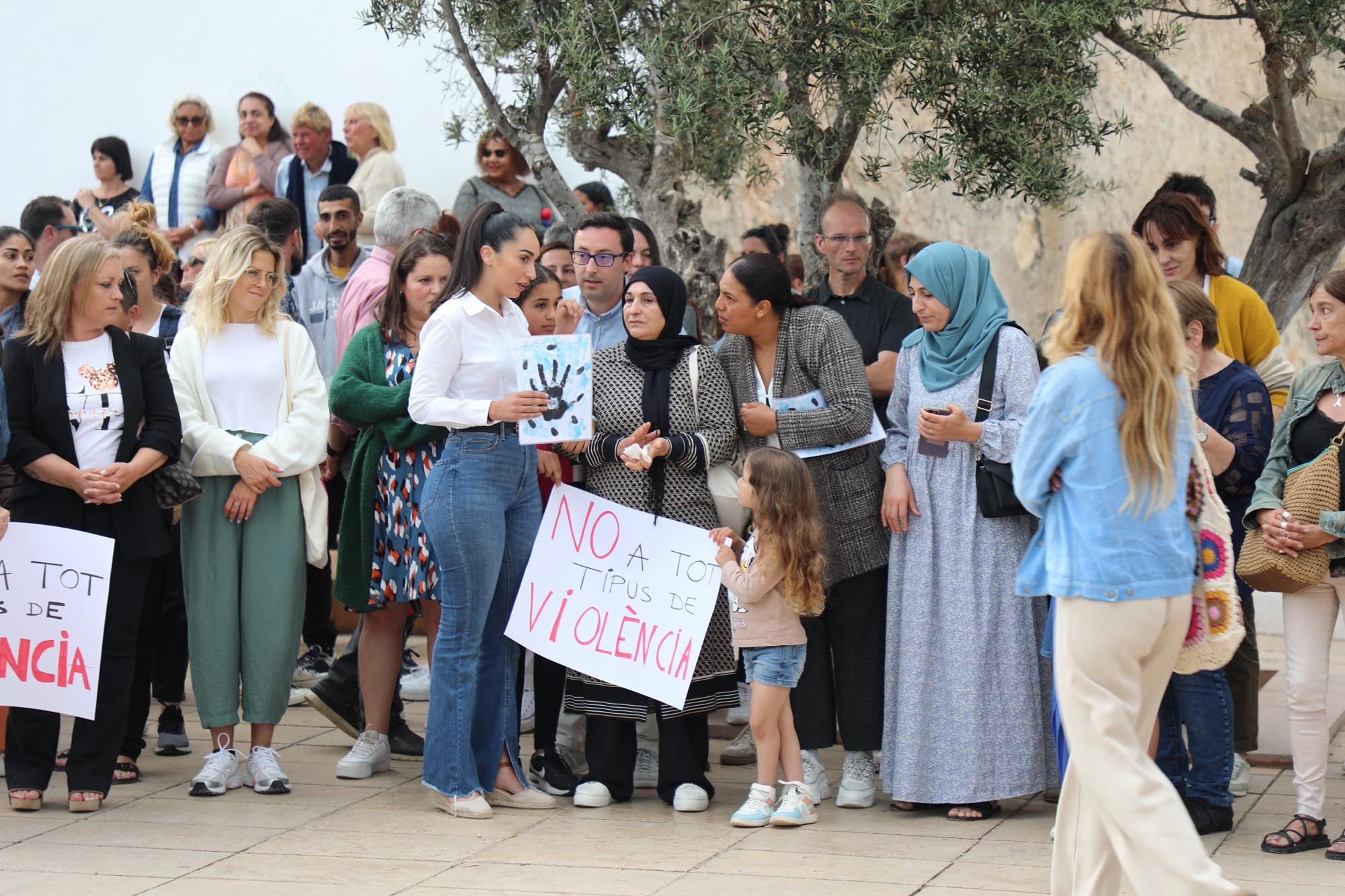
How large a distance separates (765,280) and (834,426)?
617mm

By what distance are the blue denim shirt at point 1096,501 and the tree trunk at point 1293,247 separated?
3.82 m

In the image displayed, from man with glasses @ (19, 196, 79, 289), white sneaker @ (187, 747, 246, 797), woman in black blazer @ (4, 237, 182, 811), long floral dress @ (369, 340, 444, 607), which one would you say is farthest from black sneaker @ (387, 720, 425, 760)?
man with glasses @ (19, 196, 79, 289)

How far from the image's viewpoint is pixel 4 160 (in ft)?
39.5

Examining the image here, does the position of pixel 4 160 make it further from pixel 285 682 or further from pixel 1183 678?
pixel 1183 678

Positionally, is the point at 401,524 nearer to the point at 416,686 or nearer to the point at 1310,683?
the point at 416,686

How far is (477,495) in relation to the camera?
545cm

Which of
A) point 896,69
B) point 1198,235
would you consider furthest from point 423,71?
point 1198,235

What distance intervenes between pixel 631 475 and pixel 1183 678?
82.7 inches

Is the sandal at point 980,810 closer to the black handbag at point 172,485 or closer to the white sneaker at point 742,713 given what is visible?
the white sneaker at point 742,713

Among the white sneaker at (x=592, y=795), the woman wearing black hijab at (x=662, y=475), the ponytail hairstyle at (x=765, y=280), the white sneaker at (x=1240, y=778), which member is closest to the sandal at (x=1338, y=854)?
the white sneaker at (x=1240, y=778)

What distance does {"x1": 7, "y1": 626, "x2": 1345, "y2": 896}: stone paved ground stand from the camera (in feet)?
15.4

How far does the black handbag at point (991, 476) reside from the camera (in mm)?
5375

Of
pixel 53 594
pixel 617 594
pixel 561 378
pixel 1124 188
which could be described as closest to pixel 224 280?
pixel 53 594

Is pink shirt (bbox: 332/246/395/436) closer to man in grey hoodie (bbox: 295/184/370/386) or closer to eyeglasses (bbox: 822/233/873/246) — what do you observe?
man in grey hoodie (bbox: 295/184/370/386)
